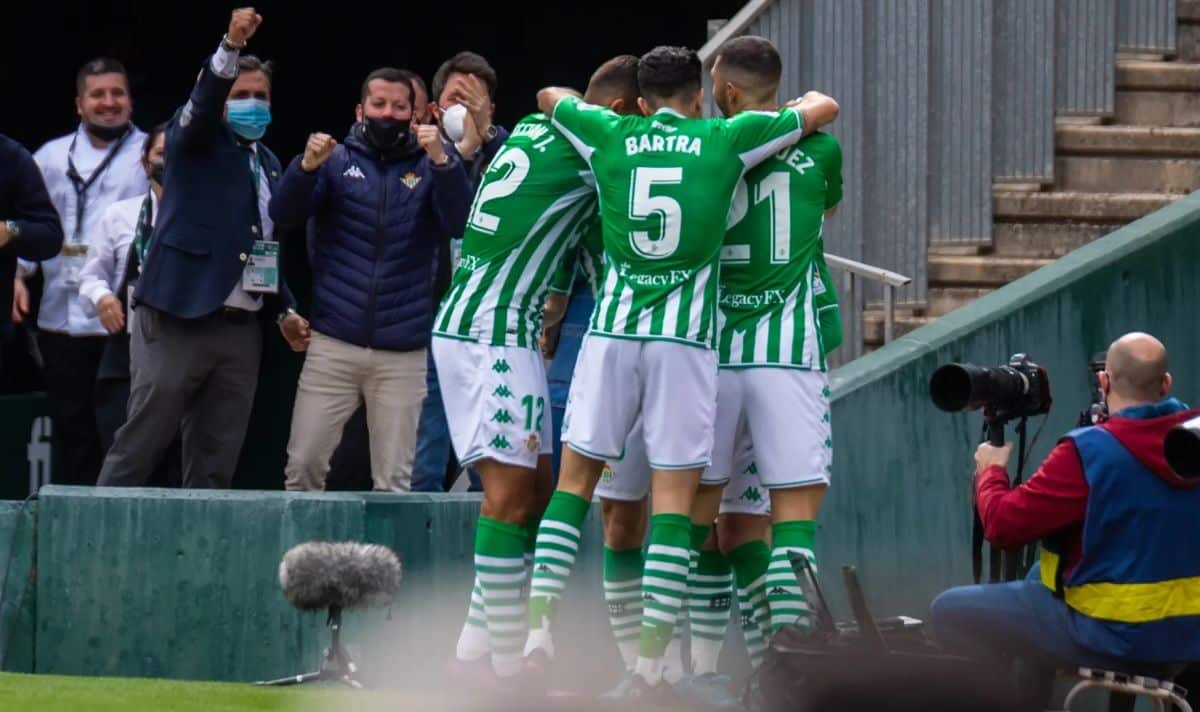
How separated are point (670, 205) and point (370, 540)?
82.1 inches

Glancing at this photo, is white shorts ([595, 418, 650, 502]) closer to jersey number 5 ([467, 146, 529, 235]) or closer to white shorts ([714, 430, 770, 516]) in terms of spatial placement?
white shorts ([714, 430, 770, 516])

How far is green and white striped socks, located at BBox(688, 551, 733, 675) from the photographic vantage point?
8352mm

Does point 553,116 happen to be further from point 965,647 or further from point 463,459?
point 965,647

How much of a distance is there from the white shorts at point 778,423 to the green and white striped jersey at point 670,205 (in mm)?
288

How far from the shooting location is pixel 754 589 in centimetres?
830

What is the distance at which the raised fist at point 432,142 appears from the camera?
9.79m

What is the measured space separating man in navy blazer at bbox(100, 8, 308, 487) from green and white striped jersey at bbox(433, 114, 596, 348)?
2073 mm

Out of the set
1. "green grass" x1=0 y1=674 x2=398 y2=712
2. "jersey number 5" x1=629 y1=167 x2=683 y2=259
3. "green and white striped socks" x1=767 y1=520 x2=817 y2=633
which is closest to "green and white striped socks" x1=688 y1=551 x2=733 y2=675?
"green and white striped socks" x1=767 y1=520 x2=817 y2=633

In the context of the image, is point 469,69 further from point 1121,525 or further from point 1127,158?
point 1121,525

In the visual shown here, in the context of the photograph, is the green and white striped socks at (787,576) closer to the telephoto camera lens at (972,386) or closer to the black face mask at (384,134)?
the telephoto camera lens at (972,386)

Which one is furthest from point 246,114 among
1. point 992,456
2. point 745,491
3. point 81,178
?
point 992,456

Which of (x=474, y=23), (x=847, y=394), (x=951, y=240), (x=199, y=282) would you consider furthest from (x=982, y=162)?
(x=474, y=23)

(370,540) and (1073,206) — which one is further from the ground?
(1073,206)

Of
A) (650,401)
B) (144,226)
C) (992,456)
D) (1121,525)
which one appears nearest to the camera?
(1121,525)
